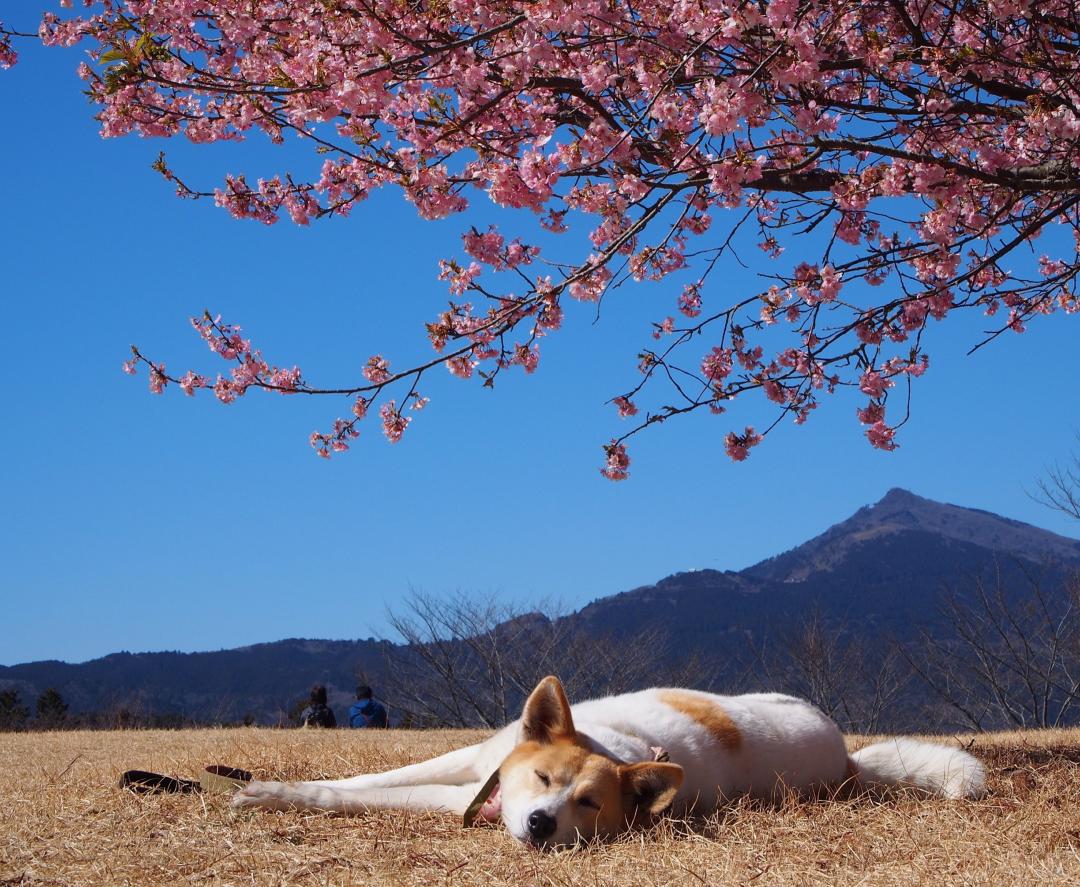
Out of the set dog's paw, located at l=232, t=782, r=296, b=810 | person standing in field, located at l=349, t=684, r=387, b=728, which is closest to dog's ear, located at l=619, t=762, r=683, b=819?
dog's paw, located at l=232, t=782, r=296, b=810

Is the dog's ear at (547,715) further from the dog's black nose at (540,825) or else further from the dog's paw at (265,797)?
the dog's paw at (265,797)

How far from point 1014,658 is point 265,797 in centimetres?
2786

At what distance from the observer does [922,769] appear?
200 inches

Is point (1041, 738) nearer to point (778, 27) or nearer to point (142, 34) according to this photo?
point (778, 27)

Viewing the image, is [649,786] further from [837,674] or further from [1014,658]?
[837,674]

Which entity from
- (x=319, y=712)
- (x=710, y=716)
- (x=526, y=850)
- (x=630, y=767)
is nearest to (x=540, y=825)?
(x=526, y=850)

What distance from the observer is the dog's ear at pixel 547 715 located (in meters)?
3.96

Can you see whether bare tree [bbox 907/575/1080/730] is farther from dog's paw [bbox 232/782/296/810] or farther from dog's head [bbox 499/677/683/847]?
dog's paw [bbox 232/782/296/810]

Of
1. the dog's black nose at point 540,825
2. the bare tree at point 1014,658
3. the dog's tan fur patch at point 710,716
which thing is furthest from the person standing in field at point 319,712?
the bare tree at point 1014,658

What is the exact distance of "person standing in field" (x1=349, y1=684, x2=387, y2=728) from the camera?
16.8m

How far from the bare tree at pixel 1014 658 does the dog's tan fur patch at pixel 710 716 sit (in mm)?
25460

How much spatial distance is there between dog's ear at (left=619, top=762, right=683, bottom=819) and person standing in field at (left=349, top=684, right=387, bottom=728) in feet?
43.9

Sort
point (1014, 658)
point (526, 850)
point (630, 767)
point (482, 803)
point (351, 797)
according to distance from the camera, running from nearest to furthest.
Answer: point (526, 850)
point (630, 767)
point (482, 803)
point (351, 797)
point (1014, 658)

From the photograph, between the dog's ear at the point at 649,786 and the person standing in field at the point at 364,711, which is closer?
the dog's ear at the point at 649,786
